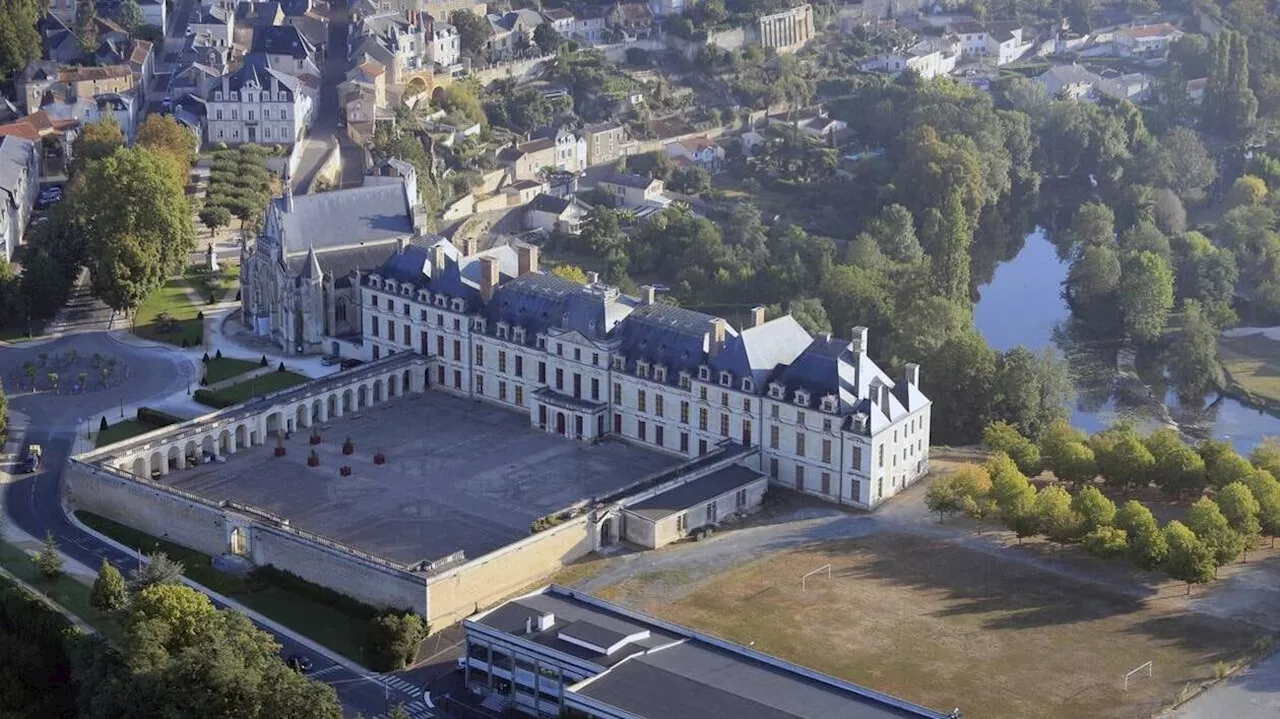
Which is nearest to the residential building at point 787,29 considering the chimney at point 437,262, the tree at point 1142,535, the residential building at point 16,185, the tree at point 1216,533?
the residential building at point 16,185

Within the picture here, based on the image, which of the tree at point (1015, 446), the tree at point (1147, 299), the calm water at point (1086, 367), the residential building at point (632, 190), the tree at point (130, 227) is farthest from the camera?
the residential building at point (632, 190)

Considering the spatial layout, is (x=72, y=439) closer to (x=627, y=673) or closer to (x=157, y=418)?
(x=157, y=418)

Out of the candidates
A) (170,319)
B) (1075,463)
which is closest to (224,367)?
(170,319)

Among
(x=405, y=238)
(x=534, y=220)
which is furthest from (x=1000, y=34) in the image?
(x=405, y=238)

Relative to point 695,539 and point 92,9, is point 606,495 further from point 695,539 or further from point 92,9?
point 92,9

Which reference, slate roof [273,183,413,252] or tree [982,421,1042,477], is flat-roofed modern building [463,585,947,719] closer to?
tree [982,421,1042,477]

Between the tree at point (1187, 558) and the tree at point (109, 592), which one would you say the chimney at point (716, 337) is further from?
the tree at point (109, 592)
